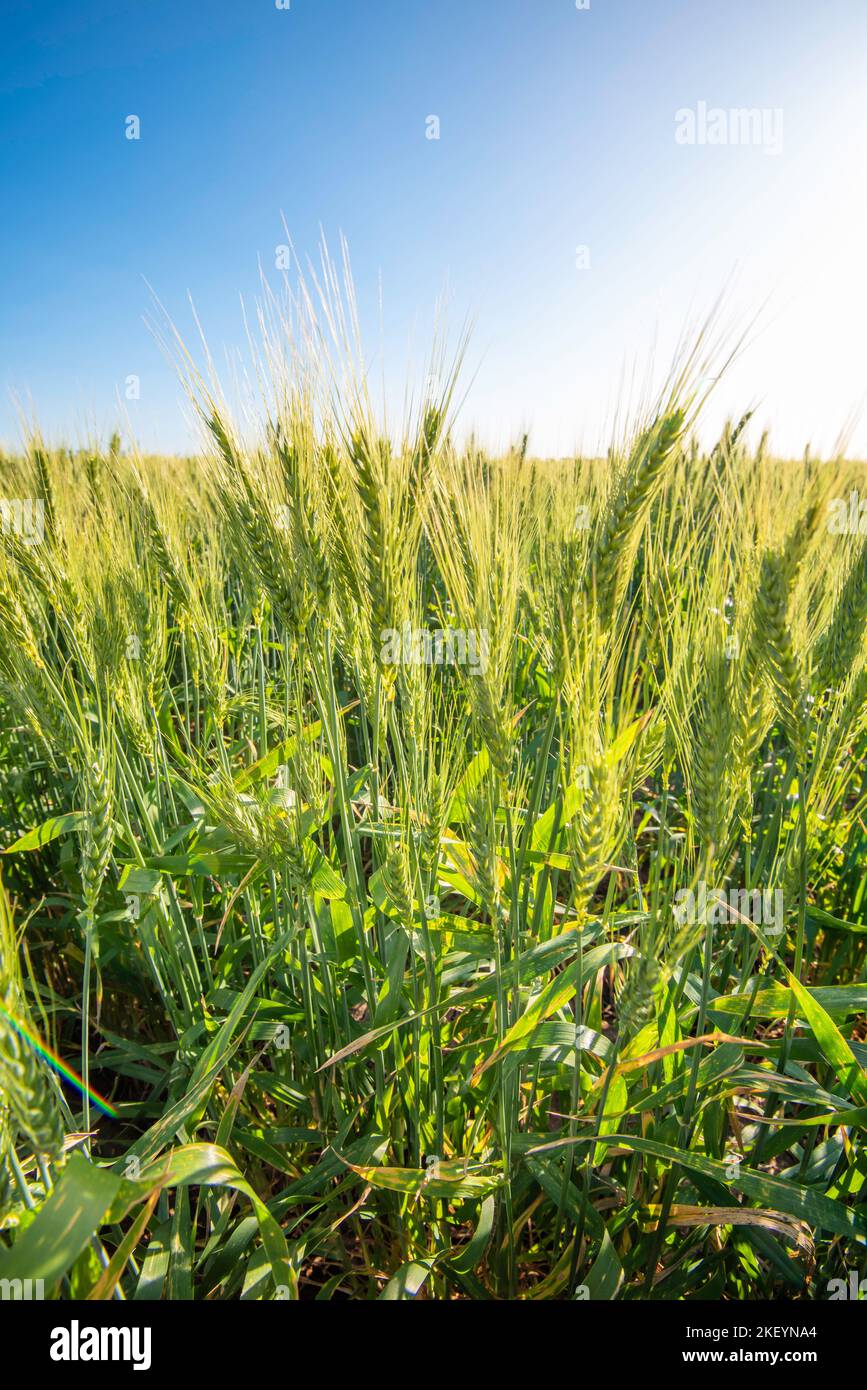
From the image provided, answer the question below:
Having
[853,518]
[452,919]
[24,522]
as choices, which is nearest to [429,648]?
[452,919]

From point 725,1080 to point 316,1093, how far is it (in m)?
0.95

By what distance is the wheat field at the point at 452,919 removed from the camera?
1.08 m

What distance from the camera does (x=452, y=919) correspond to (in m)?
1.51

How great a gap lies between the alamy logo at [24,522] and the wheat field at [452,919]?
0.5 inches

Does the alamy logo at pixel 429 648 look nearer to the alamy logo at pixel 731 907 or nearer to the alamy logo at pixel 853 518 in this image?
the alamy logo at pixel 731 907

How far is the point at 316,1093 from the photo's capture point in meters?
1.56

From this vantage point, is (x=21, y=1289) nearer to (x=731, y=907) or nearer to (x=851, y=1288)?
(x=731, y=907)

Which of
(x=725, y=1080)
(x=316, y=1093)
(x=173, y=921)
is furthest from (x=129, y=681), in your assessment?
(x=725, y=1080)
